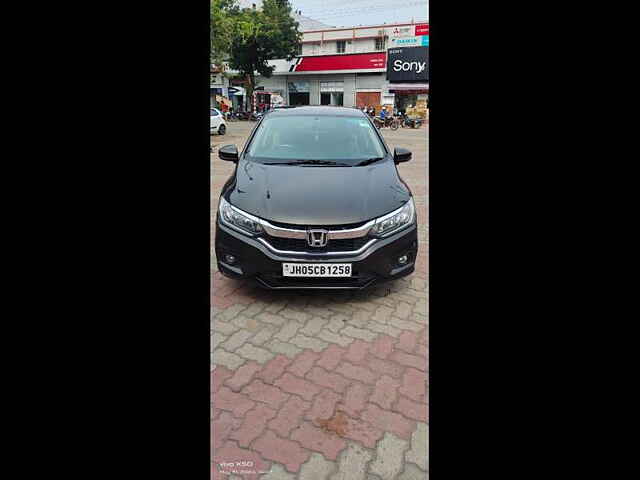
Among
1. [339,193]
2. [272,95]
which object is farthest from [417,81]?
[339,193]

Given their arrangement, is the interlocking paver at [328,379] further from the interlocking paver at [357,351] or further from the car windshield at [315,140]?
the car windshield at [315,140]

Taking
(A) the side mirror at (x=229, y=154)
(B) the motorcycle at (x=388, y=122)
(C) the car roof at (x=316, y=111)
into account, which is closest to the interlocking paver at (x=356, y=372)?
(A) the side mirror at (x=229, y=154)

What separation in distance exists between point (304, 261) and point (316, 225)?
10.0 inches

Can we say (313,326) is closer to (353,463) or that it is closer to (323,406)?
(323,406)

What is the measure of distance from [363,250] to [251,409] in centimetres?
131

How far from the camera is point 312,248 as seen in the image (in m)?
2.96

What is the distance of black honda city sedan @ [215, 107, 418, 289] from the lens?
2.96m

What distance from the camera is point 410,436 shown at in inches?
77.5

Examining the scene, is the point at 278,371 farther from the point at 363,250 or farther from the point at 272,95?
the point at 272,95

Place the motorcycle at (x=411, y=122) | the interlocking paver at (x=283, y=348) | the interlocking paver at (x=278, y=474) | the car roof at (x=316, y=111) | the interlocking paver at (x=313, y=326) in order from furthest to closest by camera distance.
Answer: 1. the motorcycle at (x=411, y=122)
2. the car roof at (x=316, y=111)
3. the interlocking paver at (x=313, y=326)
4. the interlocking paver at (x=283, y=348)
5. the interlocking paver at (x=278, y=474)

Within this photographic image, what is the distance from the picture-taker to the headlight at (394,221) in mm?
3064

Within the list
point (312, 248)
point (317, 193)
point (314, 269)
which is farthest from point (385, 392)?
point (317, 193)

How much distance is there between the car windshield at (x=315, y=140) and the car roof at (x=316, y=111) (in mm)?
81
